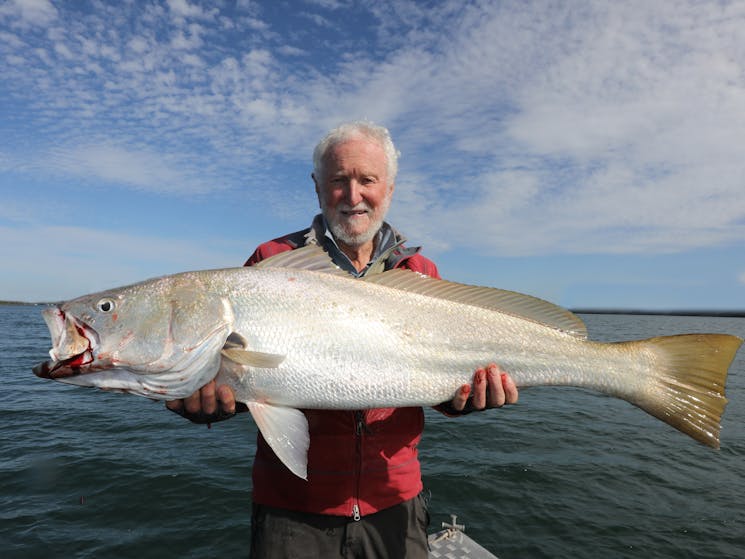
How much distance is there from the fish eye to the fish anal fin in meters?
0.80

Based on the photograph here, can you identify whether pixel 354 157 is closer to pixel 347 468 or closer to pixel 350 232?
pixel 350 232

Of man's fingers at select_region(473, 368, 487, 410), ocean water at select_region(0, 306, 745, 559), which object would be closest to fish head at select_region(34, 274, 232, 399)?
man's fingers at select_region(473, 368, 487, 410)

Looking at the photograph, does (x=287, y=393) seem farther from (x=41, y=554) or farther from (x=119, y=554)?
(x=41, y=554)

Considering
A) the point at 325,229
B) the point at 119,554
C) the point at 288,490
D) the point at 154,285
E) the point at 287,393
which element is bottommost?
the point at 119,554

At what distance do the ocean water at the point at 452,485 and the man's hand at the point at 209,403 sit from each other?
18.3 ft

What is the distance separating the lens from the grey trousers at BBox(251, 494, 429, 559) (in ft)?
10.5

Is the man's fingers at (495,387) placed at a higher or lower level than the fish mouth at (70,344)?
lower

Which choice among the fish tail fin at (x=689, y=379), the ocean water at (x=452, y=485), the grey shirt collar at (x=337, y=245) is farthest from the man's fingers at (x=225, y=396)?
the ocean water at (x=452, y=485)

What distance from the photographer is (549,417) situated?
1554cm

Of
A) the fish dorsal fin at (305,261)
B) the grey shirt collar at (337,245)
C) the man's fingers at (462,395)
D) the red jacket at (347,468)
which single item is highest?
the grey shirt collar at (337,245)

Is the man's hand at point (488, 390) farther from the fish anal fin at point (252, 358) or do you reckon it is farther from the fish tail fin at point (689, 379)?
the fish anal fin at point (252, 358)

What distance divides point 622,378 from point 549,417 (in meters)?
13.7

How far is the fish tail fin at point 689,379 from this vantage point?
3086 mm

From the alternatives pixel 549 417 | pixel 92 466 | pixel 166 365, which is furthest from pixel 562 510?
pixel 92 466
